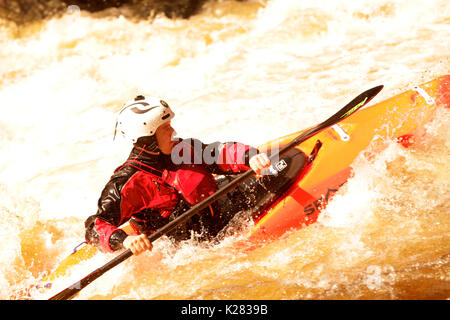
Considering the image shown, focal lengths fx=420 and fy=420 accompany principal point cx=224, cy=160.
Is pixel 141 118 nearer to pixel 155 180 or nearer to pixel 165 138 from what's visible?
pixel 165 138

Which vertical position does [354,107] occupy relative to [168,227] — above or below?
above

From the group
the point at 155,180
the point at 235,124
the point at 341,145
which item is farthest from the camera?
the point at 235,124

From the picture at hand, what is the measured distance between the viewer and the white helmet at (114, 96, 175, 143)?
8.15 feet

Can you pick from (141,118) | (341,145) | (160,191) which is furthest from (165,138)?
(341,145)

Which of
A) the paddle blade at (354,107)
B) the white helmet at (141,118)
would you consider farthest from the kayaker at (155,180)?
the paddle blade at (354,107)

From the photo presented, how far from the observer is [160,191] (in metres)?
2.59

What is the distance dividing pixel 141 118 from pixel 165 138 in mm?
204

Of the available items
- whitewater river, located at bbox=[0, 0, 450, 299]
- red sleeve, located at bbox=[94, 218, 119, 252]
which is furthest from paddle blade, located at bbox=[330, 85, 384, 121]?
red sleeve, located at bbox=[94, 218, 119, 252]

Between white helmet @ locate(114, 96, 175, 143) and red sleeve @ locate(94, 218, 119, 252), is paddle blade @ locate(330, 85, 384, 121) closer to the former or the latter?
white helmet @ locate(114, 96, 175, 143)

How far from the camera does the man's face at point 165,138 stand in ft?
8.43
